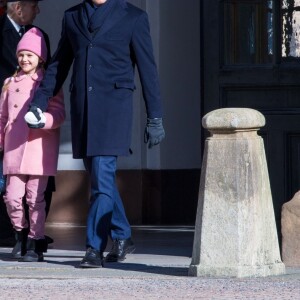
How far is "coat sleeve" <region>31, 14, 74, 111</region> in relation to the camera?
9539 millimetres

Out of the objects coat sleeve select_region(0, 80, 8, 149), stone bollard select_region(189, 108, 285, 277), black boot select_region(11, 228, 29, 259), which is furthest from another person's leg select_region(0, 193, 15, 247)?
stone bollard select_region(189, 108, 285, 277)

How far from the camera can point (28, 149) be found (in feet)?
32.0

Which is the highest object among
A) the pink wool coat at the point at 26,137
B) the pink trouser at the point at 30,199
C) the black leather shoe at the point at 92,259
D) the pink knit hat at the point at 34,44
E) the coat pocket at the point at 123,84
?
the pink knit hat at the point at 34,44

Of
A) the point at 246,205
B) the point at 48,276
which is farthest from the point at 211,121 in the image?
the point at 48,276

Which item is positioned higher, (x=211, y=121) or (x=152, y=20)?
(x=152, y=20)

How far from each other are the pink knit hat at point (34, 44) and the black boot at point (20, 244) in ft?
3.78

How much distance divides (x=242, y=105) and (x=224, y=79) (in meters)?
0.24

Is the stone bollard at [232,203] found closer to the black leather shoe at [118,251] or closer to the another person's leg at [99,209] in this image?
the another person's leg at [99,209]

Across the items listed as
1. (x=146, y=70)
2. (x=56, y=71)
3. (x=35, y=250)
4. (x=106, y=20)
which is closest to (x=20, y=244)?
(x=35, y=250)

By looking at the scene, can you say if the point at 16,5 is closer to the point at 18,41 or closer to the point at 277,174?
the point at 18,41

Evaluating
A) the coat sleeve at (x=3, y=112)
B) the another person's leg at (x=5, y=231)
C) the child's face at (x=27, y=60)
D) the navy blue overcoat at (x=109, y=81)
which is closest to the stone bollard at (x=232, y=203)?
the navy blue overcoat at (x=109, y=81)

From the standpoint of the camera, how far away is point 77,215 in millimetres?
12516

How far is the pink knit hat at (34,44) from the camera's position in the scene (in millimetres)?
9828

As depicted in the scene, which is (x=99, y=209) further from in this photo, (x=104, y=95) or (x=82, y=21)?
(x=82, y=21)
